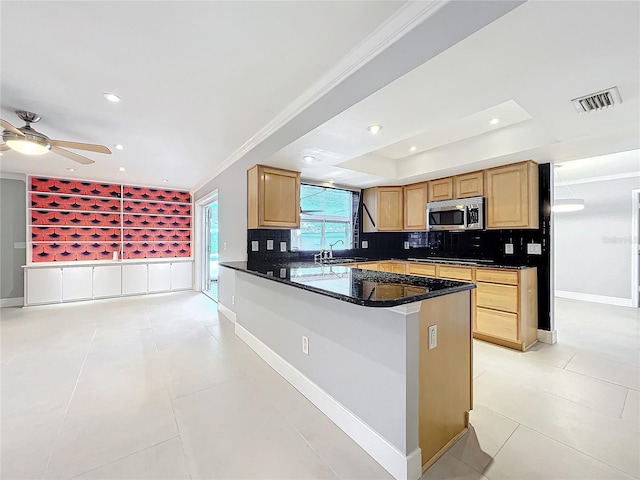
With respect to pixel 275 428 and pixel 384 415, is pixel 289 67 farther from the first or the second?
pixel 275 428

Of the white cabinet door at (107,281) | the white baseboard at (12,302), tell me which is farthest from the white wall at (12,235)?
the white cabinet door at (107,281)

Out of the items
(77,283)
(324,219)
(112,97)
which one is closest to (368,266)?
(324,219)

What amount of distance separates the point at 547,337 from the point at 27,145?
5.87 metres

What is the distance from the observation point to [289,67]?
188 cm

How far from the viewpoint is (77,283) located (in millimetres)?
5199

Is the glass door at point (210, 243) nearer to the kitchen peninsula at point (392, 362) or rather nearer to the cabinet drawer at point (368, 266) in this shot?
the cabinet drawer at point (368, 266)

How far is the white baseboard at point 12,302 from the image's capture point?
4.99 m

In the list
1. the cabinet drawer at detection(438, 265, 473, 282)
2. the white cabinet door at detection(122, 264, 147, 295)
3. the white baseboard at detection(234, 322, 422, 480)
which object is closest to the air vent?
the cabinet drawer at detection(438, 265, 473, 282)

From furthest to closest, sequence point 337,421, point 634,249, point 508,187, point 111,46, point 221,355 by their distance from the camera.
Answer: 1. point 634,249
2. point 508,187
3. point 221,355
4. point 337,421
5. point 111,46

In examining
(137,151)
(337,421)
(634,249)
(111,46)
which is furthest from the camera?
(634,249)

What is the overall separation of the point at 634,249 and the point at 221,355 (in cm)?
711

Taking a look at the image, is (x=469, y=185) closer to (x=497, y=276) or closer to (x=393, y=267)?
(x=497, y=276)

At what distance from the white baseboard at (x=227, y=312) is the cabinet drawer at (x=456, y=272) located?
3.03 metres

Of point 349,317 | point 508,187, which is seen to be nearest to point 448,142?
point 508,187
